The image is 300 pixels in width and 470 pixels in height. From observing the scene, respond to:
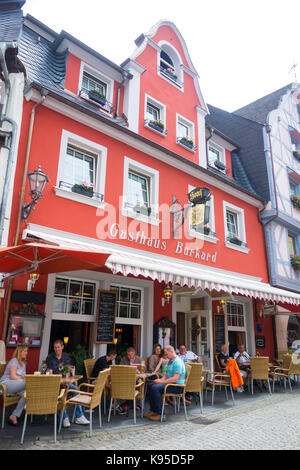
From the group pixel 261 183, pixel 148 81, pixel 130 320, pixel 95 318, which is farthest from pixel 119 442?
pixel 261 183

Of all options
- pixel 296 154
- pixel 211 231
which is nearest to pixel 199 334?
pixel 211 231

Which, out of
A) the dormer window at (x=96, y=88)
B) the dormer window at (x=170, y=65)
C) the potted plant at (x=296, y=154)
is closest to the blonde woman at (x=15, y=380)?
the dormer window at (x=96, y=88)

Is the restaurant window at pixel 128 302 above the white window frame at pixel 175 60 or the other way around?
the other way around

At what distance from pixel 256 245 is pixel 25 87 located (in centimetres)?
994

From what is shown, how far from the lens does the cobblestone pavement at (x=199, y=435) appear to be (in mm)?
4620

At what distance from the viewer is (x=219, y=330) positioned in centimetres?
1145

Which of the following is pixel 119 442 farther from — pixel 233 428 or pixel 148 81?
pixel 148 81

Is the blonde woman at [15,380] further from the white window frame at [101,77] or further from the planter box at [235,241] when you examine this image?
the planter box at [235,241]

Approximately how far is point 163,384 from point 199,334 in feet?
14.7

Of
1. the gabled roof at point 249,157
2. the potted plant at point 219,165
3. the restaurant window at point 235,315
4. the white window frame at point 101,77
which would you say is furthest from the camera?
the gabled roof at point 249,157

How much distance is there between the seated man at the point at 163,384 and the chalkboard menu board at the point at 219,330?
4827 millimetres

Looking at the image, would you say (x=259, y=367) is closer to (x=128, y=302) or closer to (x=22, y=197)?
(x=128, y=302)

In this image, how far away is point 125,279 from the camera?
9000 millimetres

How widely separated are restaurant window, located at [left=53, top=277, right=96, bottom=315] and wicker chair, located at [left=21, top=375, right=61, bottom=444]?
A: 9.86 feet
